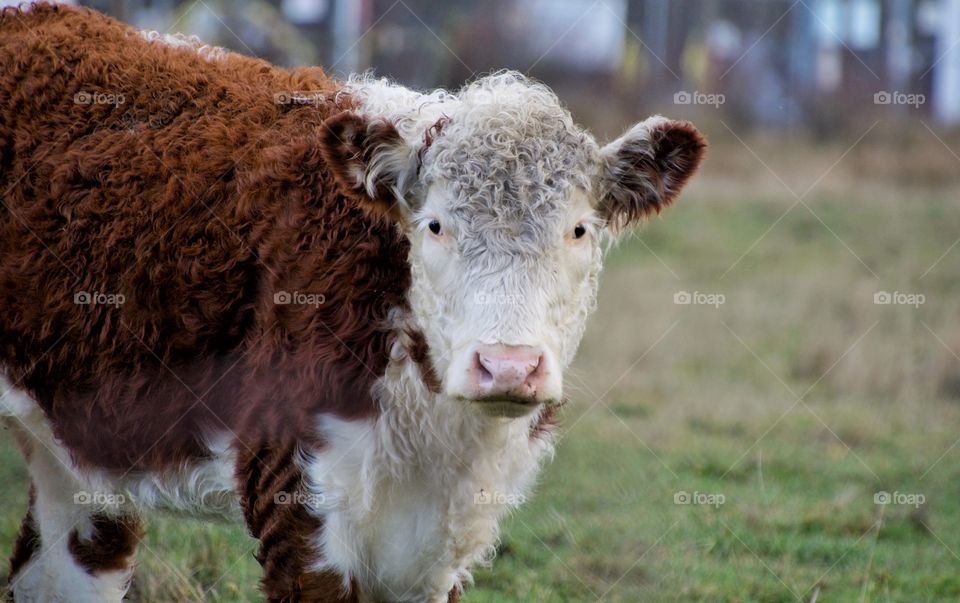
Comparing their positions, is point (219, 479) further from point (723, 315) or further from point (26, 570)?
point (723, 315)

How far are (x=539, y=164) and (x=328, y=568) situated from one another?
1746 mm

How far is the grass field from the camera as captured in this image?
6.58 m

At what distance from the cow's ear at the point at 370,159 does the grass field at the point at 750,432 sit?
2.24 meters

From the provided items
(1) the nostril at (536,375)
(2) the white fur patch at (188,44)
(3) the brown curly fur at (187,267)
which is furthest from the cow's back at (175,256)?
(1) the nostril at (536,375)

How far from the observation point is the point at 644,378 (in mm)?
10867

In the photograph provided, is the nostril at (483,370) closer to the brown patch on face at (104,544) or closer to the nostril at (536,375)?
the nostril at (536,375)

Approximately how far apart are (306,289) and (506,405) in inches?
39.9

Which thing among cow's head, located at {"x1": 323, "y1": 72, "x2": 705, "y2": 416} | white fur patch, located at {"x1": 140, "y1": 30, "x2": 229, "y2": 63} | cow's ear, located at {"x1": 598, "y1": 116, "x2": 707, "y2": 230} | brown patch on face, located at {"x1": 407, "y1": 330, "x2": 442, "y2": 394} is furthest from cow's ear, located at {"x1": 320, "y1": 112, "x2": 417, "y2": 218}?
white fur patch, located at {"x1": 140, "y1": 30, "x2": 229, "y2": 63}

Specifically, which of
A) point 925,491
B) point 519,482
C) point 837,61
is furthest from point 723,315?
point 837,61

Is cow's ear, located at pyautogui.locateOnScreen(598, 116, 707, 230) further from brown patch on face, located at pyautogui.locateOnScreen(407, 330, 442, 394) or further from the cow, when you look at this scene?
brown patch on face, located at pyautogui.locateOnScreen(407, 330, 442, 394)

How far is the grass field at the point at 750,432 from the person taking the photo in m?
6.58

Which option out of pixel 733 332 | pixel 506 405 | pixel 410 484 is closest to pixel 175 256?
pixel 410 484

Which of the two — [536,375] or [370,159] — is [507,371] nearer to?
[536,375]

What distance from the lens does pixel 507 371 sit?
13.5ft
